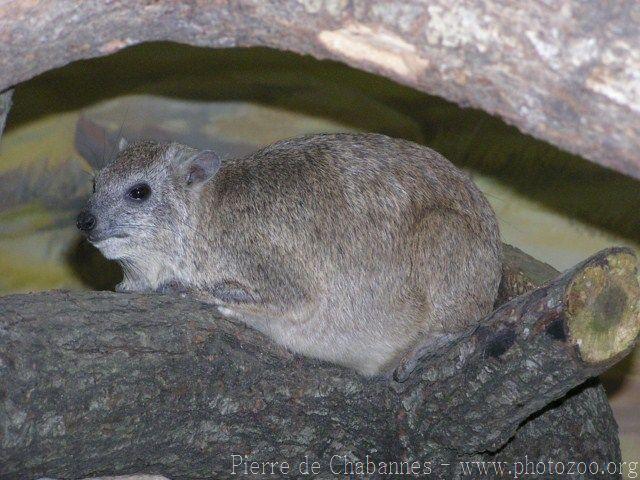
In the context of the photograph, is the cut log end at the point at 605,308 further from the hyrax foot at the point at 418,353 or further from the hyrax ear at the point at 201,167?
the hyrax ear at the point at 201,167

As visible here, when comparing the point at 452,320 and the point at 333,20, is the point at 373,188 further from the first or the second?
the point at 333,20

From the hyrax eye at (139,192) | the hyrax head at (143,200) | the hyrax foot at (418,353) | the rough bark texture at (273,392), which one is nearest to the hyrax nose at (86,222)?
the hyrax head at (143,200)

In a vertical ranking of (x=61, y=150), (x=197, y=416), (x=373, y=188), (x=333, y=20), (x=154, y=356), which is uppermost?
(x=333, y=20)

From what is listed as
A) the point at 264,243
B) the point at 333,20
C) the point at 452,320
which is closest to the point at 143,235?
the point at 264,243

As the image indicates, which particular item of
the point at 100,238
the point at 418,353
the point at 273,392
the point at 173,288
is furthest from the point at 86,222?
the point at 418,353

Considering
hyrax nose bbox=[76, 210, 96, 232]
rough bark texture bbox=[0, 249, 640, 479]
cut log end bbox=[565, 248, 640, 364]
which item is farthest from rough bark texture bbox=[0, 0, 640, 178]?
hyrax nose bbox=[76, 210, 96, 232]

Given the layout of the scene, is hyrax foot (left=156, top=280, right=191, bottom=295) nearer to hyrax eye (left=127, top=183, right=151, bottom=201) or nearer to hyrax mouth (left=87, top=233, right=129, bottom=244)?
hyrax mouth (left=87, top=233, right=129, bottom=244)
